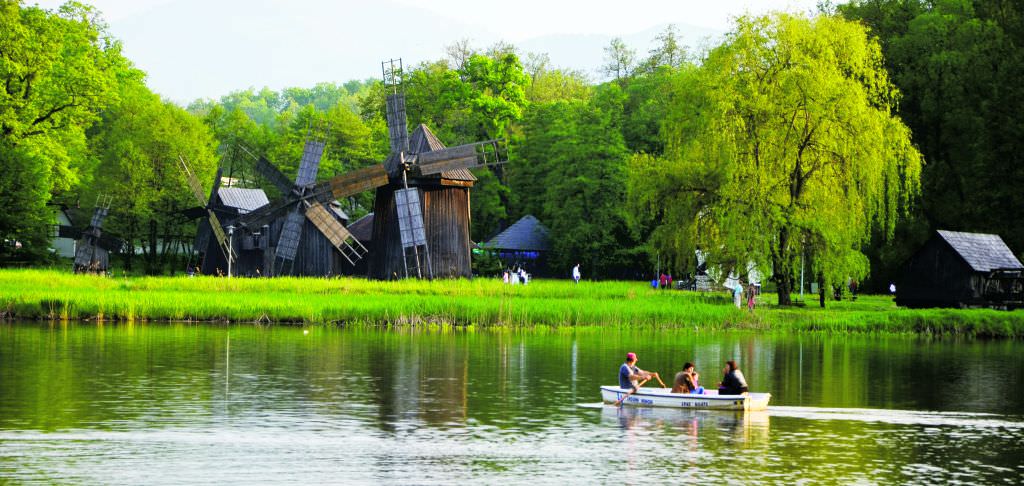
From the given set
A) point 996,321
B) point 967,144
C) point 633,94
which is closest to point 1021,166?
point 967,144

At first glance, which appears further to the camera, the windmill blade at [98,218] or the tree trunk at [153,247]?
the tree trunk at [153,247]

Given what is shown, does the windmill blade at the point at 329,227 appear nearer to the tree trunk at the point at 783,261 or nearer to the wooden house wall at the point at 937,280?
the tree trunk at the point at 783,261

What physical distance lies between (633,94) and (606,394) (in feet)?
247

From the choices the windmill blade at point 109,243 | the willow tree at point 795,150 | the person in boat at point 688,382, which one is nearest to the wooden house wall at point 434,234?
the willow tree at point 795,150

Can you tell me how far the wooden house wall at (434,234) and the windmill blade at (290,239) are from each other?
16.0 feet

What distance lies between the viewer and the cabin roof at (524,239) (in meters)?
94.3

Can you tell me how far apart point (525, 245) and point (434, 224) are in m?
27.0

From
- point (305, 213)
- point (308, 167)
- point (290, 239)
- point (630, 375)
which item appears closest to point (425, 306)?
point (305, 213)

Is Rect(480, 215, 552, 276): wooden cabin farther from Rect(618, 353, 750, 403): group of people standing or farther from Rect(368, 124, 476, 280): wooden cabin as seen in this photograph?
→ Rect(618, 353, 750, 403): group of people standing

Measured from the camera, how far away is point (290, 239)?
7050cm

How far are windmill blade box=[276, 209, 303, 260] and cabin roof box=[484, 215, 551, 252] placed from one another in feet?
82.7

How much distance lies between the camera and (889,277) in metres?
82.6

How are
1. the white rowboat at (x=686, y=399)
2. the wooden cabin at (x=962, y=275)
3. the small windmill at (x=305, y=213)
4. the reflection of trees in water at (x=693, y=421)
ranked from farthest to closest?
1. the small windmill at (x=305, y=213)
2. the wooden cabin at (x=962, y=275)
3. the white rowboat at (x=686, y=399)
4. the reflection of trees in water at (x=693, y=421)

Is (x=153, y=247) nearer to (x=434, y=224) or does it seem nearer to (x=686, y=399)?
(x=434, y=224)
